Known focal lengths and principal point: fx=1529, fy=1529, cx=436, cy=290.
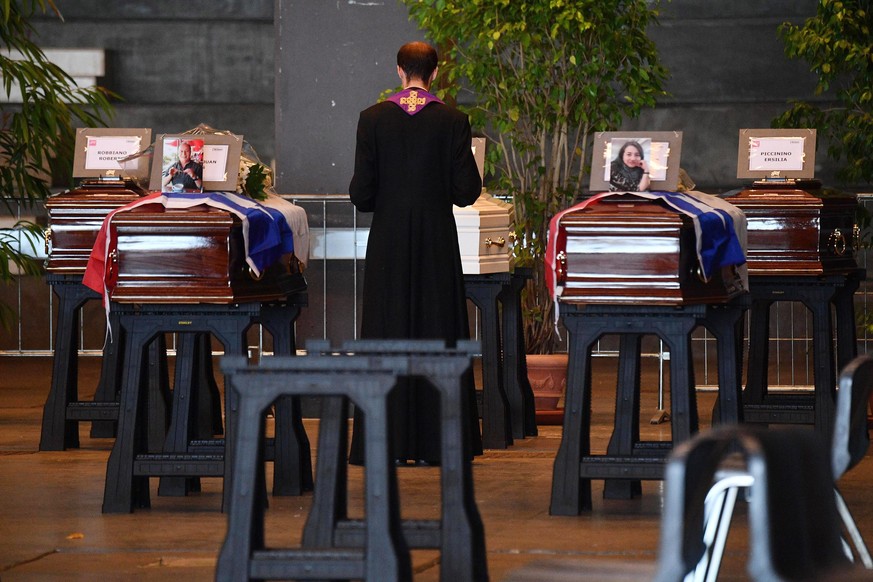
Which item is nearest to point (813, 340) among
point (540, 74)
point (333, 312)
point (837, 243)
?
point (837, 243)

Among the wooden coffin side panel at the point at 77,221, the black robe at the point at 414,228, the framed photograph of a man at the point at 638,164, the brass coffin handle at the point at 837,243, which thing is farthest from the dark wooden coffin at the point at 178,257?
the brass coffin handle at the point at 837,243

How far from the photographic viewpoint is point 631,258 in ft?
15.0

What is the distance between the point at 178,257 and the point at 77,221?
1.55 meters

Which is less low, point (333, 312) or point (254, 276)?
point (254, 276)

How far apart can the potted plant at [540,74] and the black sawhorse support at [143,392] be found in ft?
6.90

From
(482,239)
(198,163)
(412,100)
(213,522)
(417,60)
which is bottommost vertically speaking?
(213,522)

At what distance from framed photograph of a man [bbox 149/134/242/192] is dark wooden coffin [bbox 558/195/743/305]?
1.13 metres

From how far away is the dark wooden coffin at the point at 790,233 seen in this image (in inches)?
229

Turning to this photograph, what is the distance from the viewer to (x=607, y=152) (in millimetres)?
4863

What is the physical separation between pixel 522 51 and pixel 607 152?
2.03 metres

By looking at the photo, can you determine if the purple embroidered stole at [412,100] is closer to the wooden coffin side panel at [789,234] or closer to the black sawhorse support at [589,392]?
the black sawhorse support at [589,392]

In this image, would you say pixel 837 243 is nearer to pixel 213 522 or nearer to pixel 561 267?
pixel 561 267

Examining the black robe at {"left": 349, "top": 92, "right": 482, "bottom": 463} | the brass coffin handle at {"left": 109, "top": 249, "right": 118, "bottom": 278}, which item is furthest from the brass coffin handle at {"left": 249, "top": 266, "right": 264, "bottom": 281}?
the black robe at {"left": 349, "top": 92, "right": 482, "bottom": 463}

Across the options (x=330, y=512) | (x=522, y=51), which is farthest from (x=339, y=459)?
(x=522, y=51)
